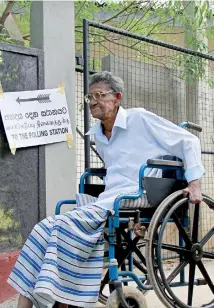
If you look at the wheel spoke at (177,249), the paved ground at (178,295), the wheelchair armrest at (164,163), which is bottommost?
the paved ground at (178,295)

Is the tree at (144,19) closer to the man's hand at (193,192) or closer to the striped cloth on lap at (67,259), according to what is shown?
the man's hand at (193,192)

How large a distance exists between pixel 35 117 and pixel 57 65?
50cm

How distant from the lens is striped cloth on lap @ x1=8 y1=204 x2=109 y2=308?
2814 mm

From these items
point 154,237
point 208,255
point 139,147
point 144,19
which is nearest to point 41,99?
point 139,147

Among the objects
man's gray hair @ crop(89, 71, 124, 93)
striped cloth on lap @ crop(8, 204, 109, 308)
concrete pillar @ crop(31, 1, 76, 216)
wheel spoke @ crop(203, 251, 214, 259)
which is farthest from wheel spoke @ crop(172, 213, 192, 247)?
concrete pillar @ crop(31, 1, 76, 216)

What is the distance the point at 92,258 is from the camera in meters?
2.96

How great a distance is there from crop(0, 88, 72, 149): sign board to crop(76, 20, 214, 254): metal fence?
0.76 feet

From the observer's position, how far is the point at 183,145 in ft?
10.7

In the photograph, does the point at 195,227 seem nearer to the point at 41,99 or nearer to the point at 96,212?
the point at 96,212

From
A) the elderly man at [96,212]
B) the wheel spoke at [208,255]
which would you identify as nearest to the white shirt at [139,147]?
the elderly man at [96,212]

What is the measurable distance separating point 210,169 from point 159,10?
6.34 ft

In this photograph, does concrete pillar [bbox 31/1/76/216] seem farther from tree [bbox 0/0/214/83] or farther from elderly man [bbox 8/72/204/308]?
tree [bbox 0/0/214/83]

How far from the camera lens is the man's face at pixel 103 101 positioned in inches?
133

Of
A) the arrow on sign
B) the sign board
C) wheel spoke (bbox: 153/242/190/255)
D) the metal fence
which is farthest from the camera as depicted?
the metal fence
